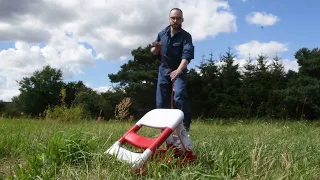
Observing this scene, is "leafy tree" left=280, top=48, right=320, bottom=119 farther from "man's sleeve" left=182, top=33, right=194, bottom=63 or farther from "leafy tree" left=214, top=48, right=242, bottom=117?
"man's sleeve" left=182, top=33, right=194, bottom=63

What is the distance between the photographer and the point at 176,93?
14.8ft

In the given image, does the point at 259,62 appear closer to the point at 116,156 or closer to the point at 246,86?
the point at 246,86

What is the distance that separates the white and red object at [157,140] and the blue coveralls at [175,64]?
1.50 m

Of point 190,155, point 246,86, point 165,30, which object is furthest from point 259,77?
point 190,155

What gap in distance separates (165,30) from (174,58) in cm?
39

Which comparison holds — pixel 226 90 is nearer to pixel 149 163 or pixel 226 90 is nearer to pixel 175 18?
pixel 175 18

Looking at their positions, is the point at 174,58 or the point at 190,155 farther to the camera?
the point at 174,58

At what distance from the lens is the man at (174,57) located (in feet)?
14.5

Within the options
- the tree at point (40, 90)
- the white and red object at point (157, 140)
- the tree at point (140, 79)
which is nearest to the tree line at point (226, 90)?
the tree at point (140, 79)

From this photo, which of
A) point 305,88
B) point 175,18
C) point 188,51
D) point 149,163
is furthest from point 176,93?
point 305,88

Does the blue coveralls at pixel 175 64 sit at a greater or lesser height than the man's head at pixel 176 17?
lesser

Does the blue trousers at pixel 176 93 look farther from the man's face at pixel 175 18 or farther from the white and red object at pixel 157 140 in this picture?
the white and red object at pixel 157 140

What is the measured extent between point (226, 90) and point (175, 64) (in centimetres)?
1472

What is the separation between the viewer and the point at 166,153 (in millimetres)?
2686
